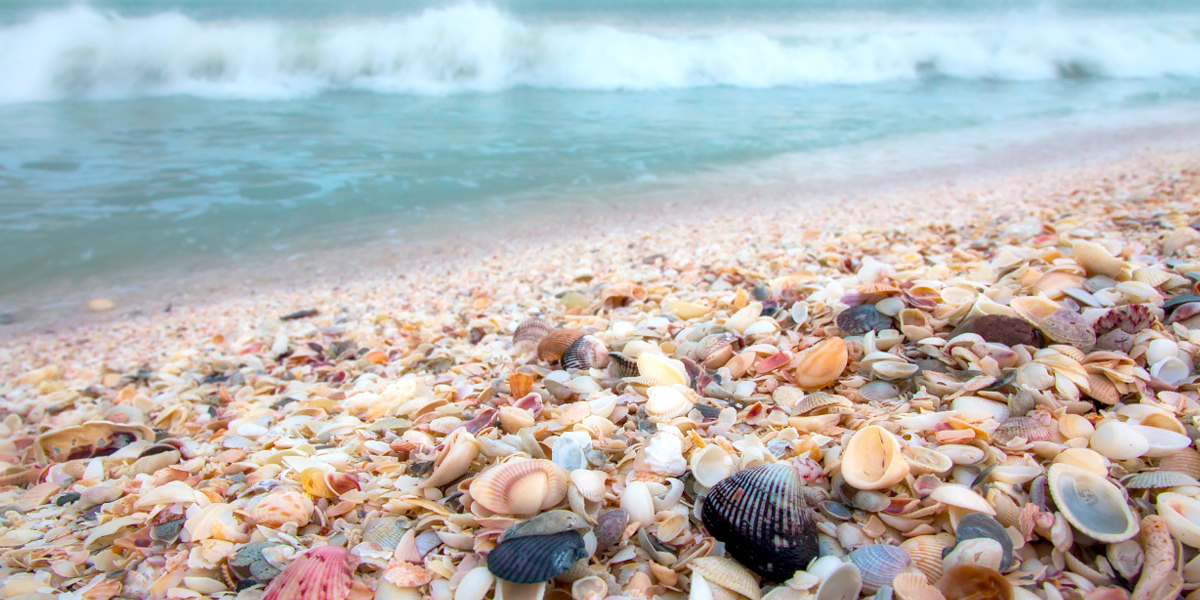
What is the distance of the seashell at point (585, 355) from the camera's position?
2496 millimetres

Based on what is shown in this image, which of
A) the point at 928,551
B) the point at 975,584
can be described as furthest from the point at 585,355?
the point at 975,584

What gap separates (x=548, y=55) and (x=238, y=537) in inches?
697

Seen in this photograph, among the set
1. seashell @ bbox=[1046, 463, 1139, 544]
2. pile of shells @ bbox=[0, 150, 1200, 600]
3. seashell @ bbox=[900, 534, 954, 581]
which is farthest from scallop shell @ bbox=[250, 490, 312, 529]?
seashell @ bbox=[1046, 463, 1139, 544]

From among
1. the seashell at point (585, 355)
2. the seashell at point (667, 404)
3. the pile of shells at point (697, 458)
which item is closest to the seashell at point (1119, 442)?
the pile of shells at point (697, 458)

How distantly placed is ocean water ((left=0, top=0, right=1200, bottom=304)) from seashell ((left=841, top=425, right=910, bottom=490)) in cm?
550

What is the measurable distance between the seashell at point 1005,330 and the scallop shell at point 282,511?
2.31 m

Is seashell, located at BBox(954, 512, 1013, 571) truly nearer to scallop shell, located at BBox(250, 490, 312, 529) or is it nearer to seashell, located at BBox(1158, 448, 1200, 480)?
seashell, located at BBox(1158, 448, 1200, 480)

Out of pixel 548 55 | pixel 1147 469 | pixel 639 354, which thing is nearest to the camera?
pixel 1147 469

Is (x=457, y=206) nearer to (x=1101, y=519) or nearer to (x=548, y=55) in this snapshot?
(x=1101, y=519)

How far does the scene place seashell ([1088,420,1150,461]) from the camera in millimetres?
1532

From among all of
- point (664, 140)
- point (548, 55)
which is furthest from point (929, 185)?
point (548, 55)

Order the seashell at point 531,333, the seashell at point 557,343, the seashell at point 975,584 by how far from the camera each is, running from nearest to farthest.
Answer: 1. the seashell at point 975,584
2. the seashell at point 557,343
3. the seashell at point 531,333

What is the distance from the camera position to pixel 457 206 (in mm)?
7516

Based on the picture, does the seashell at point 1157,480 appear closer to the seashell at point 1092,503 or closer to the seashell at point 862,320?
the seashell at point 1092,503
